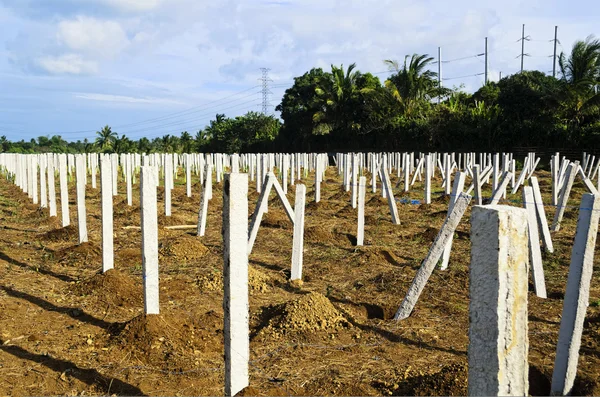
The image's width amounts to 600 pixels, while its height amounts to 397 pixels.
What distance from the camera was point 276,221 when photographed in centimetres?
1170

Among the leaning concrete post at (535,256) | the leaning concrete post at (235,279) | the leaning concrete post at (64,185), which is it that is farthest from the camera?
the leaning concrete post at (64,185)

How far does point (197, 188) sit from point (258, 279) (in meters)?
15.0

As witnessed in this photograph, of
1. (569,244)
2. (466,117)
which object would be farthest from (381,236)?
(466,117)

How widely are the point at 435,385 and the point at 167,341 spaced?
2283mm

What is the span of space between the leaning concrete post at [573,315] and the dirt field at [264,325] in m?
0.16

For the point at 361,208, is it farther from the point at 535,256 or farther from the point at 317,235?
the point at 535,256

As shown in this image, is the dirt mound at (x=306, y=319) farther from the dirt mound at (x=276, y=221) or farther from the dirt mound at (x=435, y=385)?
the dirt mound at (x=276, y=221)

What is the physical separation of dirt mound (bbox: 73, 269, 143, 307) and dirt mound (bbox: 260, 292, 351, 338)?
173 centimetres

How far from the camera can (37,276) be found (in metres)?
7.27

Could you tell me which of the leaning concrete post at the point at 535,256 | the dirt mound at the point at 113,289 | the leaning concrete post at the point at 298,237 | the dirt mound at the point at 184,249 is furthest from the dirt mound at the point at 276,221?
the leaning concrete post at the point at 535,256

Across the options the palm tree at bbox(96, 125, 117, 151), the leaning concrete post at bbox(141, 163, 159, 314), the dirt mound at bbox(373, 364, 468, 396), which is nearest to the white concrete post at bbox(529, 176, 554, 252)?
the dirt mound at bbox(373, 364, 468, 396)

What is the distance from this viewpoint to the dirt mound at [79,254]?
8125 mm

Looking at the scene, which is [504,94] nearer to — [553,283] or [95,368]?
[553,283]

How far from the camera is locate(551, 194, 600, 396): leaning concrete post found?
12.0ft
